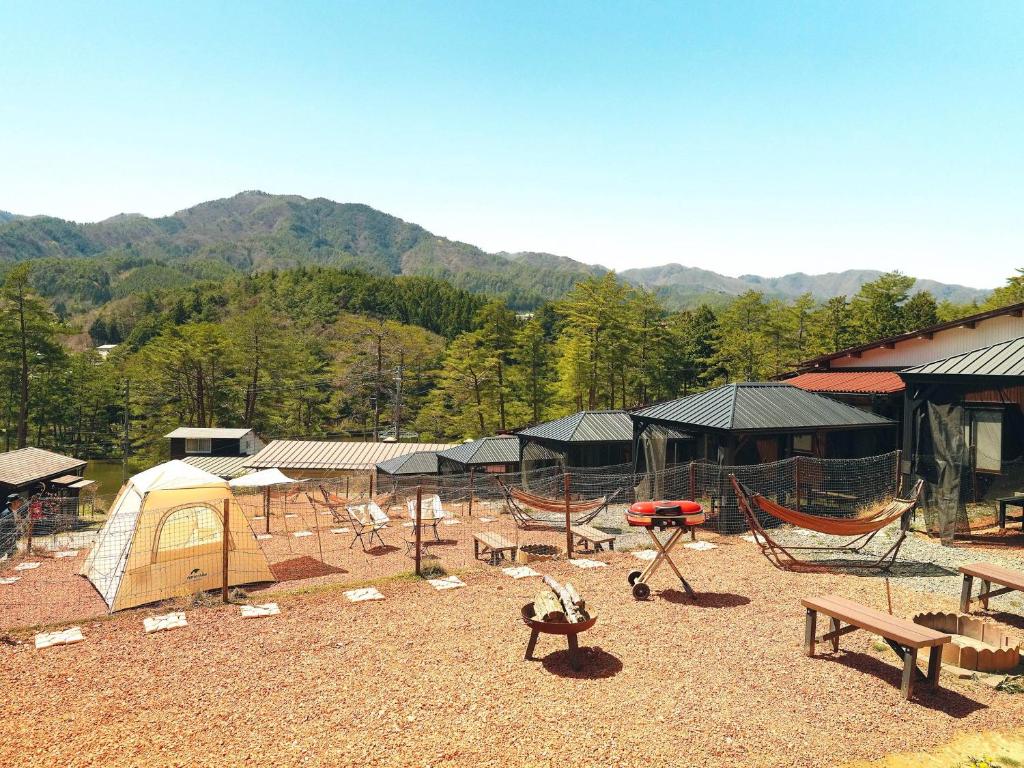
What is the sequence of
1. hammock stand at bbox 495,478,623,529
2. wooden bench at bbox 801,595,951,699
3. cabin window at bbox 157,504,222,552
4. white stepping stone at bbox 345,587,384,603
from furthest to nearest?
hammock stand at bbox 495,478,623,529 → cabin window at bbox 157,504,222,552 → white stepping stone at bbox 345,587,384,603 → wooden bench at bbox 801,595,951,699

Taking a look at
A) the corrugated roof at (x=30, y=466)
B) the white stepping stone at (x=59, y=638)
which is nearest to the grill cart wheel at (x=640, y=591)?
the white stepping stone at (x=59, y=638)

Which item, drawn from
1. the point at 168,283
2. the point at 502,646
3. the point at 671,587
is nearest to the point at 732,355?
the point at 671,587

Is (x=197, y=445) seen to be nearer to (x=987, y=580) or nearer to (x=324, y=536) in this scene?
(x=324, y=536)

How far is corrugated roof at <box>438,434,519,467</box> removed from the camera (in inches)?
903

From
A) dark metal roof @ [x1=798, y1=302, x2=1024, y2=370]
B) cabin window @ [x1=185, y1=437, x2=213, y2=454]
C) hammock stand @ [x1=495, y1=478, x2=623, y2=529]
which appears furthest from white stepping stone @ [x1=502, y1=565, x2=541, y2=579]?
cabin window @ [x1=185, y1=437, x2=213, y2=454]

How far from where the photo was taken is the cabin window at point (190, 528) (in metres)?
10.2

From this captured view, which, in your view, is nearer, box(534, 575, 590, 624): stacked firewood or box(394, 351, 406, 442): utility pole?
box(534, 575, 590, 624): stacked firewood

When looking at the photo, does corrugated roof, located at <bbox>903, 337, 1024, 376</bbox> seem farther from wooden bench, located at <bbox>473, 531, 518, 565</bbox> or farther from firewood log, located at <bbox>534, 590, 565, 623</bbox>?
firewood log, located at <bbox>534, 590, 565, 623</bbox>

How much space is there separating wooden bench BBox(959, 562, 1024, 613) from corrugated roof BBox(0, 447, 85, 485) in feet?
87.4

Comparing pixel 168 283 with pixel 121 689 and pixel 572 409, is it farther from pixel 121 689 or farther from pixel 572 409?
pixel 121 689

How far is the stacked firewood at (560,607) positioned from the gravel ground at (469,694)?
1.59 feet

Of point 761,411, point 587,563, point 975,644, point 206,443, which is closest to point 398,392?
point 206,443

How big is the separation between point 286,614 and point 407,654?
2.45 meters

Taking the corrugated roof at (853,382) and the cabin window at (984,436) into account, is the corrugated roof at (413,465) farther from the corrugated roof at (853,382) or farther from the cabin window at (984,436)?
the cabin window at (984,436)
